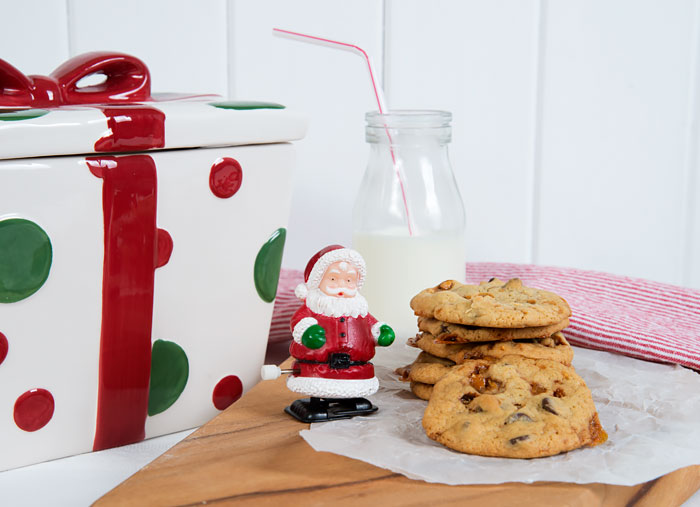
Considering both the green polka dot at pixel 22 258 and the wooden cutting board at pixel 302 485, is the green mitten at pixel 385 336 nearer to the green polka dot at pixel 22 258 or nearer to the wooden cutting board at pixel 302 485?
the wooden cutting board at pixel 302 485

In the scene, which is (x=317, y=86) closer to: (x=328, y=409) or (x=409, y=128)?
(x=409, y=128)

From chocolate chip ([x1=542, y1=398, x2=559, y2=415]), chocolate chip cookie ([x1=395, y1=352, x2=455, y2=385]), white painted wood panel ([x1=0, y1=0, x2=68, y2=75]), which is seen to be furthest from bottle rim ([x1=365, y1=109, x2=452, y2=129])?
white painted wood panel ([x1=0, y1=0, x2=68, y2=75])

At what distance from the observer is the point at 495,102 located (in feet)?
4.74

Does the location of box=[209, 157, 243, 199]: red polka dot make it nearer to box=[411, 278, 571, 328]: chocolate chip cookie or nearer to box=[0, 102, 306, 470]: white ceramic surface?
box=[0, 102, 306, 470]: white ceramic surface

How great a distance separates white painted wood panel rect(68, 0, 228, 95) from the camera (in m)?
1.31

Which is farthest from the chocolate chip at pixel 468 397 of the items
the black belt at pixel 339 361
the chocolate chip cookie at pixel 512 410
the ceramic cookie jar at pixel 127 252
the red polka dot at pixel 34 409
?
the red polka dot at pixel 34 409

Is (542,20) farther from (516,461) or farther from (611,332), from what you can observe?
(516,461)

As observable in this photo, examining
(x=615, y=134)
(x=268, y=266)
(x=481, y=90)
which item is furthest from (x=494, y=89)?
(x=268, y=266)

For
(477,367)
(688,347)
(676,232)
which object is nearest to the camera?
(477,367)

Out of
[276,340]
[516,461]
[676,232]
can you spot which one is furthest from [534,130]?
[516,461]

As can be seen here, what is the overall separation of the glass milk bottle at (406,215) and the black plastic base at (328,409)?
0.86 ft

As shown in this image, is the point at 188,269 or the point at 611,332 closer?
the point at 188,269

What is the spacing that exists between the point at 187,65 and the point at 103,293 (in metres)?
0.72

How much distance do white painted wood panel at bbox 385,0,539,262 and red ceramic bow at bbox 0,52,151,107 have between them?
2.11 ft
